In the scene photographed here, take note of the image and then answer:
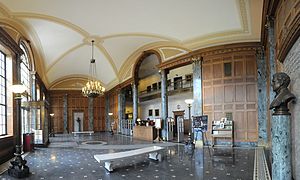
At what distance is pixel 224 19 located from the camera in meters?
8.09

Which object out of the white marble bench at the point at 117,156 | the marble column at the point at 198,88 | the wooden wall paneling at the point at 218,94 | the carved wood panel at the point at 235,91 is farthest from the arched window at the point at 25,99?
the wooden wall paneling at the point at 218,94

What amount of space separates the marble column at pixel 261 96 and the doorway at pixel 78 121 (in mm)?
16941

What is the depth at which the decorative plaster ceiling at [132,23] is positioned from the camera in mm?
7402

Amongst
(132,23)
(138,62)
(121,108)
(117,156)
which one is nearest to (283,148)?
(117,156)

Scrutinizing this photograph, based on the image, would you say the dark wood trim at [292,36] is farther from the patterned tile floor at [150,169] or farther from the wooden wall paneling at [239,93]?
the wooden wall paneling at [239,93]

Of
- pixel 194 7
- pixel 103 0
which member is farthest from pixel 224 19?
pixel 103 0

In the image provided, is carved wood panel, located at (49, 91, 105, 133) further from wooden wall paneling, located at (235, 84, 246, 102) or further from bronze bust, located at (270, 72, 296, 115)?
bronze bust, located at (270, 72, 296, 115)

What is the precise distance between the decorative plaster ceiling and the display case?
316 cm

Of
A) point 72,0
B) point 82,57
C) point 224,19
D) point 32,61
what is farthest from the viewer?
point 82,57

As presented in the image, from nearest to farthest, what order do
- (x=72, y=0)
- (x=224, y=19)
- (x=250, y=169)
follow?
(x=250, y=169) < (x=72, y=0) < (x=224, y=19)

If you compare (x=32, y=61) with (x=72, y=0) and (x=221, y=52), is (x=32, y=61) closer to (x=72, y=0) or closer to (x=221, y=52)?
(x=72, y=0)

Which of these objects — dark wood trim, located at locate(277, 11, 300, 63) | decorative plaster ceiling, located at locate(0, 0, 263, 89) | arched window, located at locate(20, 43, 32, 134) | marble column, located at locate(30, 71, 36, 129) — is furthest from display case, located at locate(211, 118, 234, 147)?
arched window, located at locate(20, 43, 32, 134)

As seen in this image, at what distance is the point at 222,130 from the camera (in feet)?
31.7

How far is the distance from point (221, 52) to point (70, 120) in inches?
661
